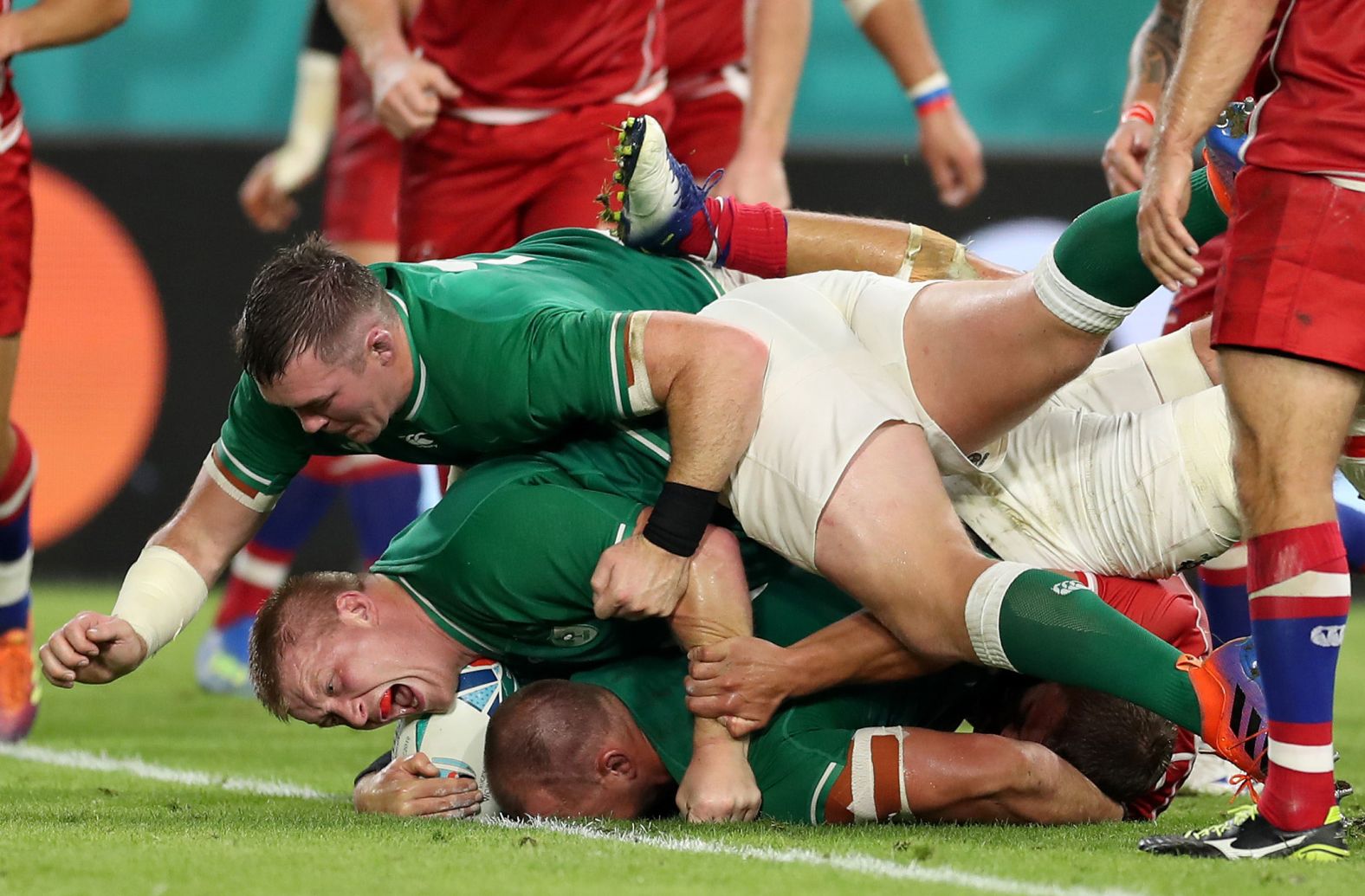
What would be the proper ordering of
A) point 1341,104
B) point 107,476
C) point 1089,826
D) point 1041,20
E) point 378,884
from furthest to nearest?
point 1041,20 < point 107,476 < point 1089,826 < point 1341,104 < point 378,884

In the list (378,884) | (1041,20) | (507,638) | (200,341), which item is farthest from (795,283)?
(1041,20)

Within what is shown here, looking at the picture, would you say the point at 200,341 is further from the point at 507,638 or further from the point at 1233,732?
the point at 1233,732

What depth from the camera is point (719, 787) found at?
3.46 m

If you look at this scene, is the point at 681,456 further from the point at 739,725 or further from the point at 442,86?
the point at 442,86

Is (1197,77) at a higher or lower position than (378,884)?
higher

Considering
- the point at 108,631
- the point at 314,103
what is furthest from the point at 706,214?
the point at 314,103

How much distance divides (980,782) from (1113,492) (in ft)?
2.25

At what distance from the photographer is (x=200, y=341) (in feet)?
27.9

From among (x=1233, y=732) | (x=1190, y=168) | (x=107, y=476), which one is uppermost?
(x=1190, y=168)

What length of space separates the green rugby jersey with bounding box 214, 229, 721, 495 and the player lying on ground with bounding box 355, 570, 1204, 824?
51cm

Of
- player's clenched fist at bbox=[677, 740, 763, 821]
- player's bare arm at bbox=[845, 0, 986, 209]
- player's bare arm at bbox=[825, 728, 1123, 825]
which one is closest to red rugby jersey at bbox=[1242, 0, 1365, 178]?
player's bare arm at bbox=[825, 728, 1123, 825]

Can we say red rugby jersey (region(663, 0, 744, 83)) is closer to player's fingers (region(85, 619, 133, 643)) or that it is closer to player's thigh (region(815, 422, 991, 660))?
player's thigh (region(815, 422, 991, 660))

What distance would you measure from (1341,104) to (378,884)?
1800 mm

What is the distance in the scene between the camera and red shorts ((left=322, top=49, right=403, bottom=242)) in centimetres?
669
